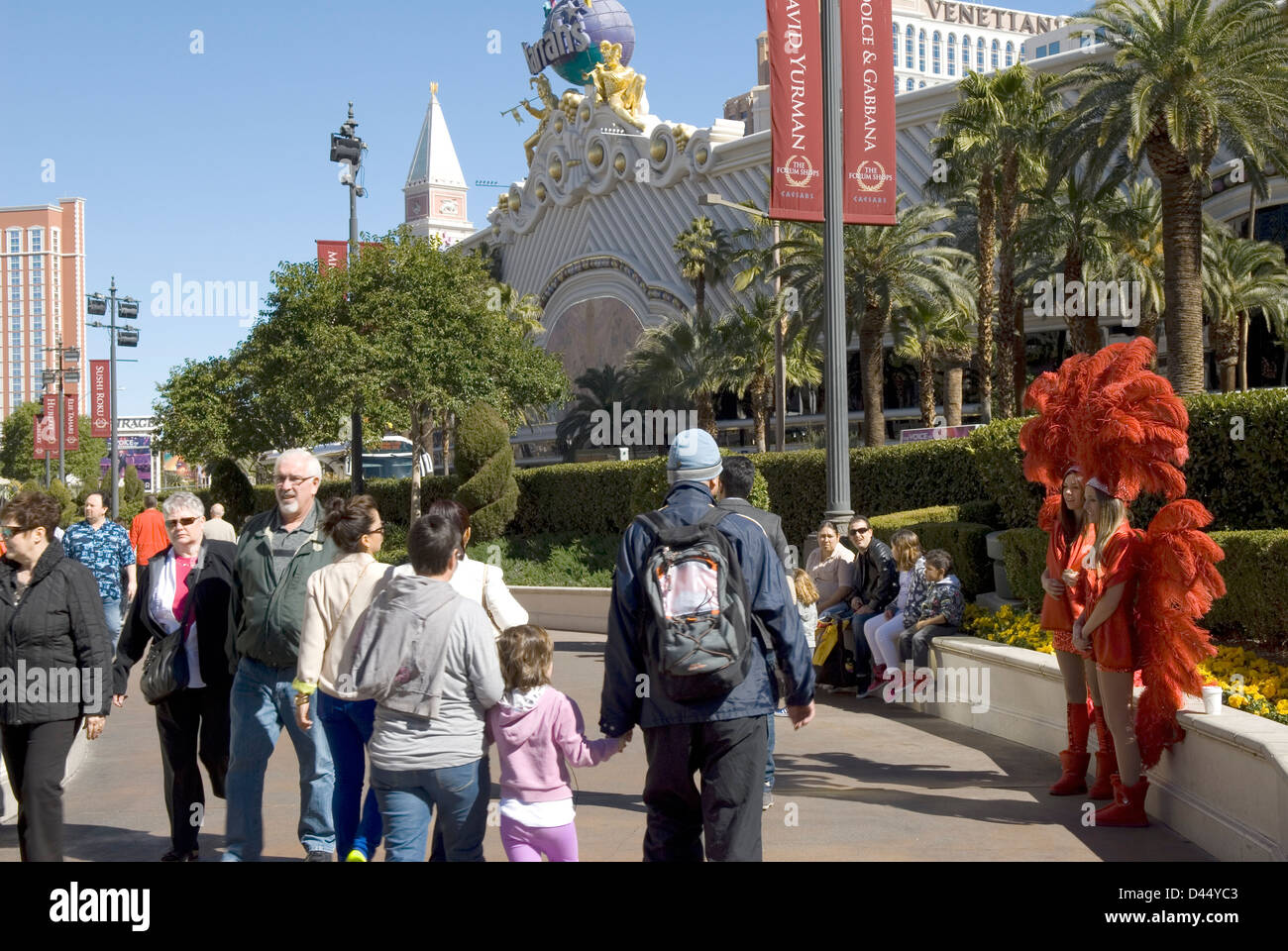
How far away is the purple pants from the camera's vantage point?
449 cm

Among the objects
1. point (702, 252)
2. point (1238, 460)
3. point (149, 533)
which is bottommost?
point (149, 533)

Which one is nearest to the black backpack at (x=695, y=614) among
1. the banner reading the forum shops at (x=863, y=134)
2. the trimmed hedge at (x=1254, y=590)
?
the trimmed hedge at (x=1254, y=590)

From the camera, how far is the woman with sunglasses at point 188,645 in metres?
5.96

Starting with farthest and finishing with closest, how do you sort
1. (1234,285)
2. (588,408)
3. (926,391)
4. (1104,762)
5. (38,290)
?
(38,290) → (588,408) → (926,391) → (1234,285) → (1104,762)

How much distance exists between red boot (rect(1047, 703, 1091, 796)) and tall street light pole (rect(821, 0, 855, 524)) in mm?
4538

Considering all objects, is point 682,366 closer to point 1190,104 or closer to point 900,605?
point 1190,104

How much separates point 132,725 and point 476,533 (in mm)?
16069

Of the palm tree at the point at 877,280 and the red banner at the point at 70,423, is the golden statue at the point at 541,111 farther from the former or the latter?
the palm tree at the point at 877,280

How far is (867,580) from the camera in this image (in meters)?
11.1

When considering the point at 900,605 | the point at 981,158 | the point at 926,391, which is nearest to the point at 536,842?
the point at 900,605

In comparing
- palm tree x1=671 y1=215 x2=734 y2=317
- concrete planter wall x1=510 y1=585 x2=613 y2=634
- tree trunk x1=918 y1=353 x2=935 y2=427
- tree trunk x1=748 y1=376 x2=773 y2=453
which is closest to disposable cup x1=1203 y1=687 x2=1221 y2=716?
concrete planter wall x1=510 y1=585 x2=613 y2=634

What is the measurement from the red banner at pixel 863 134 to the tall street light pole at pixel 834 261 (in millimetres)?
302

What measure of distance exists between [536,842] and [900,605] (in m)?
6.55
